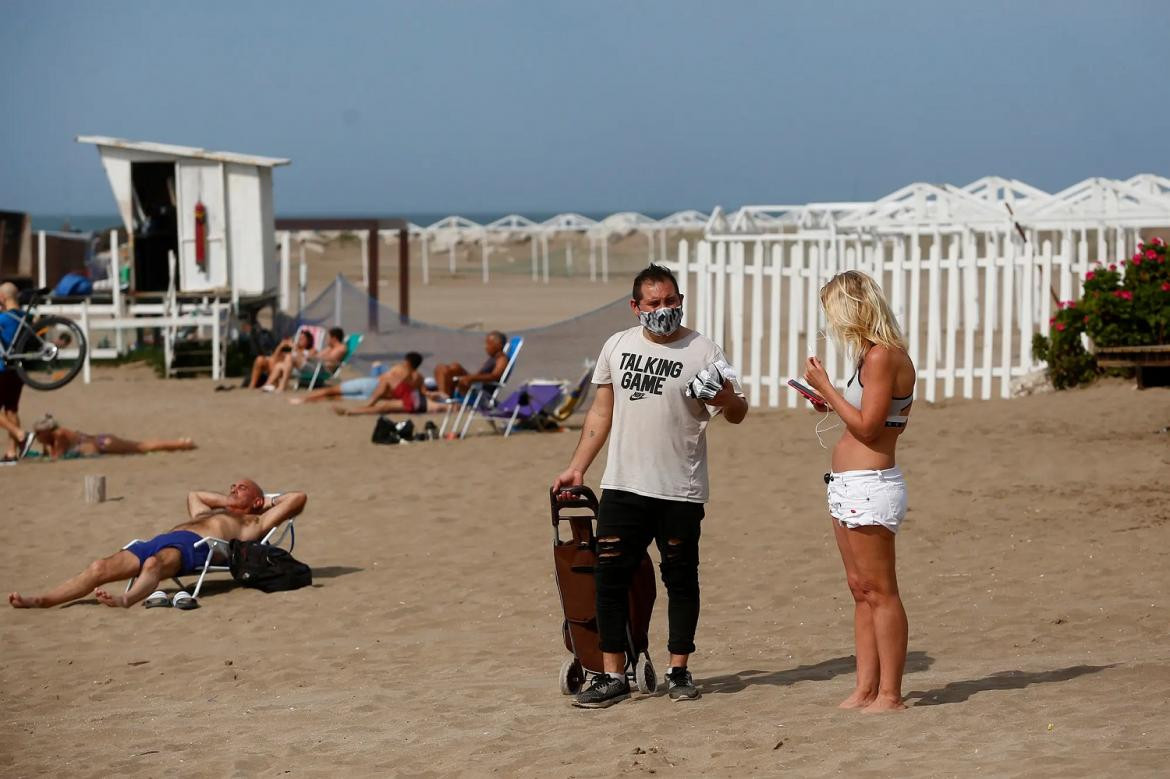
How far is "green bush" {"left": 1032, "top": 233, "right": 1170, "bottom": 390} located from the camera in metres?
13.1

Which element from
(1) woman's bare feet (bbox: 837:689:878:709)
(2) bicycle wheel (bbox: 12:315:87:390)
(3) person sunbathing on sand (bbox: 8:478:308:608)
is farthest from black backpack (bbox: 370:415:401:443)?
(1) woman's bare feet (bbox: 837:689:878:709)

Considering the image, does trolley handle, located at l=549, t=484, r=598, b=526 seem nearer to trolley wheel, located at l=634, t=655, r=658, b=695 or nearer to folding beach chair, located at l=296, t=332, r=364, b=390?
trolley wheel, located at l=634, t=655, r=658, b=695

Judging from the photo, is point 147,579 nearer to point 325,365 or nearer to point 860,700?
point 860,700

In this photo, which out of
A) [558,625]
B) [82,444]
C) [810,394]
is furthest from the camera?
[82,444]

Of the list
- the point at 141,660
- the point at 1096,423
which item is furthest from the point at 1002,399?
the point at 141,660

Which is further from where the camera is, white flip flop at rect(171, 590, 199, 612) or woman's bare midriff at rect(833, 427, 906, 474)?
white flip flop at rect(171, 590, 199, 612)

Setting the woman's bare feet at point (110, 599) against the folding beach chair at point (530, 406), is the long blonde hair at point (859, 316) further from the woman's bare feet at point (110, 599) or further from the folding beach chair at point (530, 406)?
the folding beach chair at point (530, 406)

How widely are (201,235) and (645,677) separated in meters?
Result: 16.8

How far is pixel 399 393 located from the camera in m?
15.5

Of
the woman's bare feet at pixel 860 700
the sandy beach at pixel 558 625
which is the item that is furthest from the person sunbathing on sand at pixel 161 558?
the woman's bare feet at pixel 860 700

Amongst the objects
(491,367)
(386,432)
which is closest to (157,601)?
(386,432)

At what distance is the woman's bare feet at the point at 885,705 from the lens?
4.77 meters

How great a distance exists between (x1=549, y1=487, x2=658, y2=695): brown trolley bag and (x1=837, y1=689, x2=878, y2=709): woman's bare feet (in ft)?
2.34

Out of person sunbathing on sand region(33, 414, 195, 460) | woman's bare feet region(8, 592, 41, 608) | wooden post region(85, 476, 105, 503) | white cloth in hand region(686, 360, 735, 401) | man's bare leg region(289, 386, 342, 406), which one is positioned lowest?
woman's bare feet region(8, 592, 41, 608)
